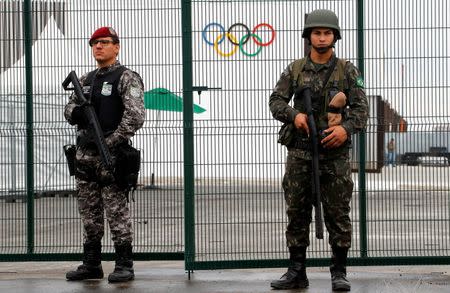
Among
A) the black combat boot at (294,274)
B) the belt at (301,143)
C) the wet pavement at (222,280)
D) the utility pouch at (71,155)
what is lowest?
the wet pavement at (222,280)

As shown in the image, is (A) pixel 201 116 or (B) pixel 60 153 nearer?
(A) pixel 201 116

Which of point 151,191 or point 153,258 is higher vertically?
point 151,191

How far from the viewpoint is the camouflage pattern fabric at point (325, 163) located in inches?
312

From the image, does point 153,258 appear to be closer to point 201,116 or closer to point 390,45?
point 201,116

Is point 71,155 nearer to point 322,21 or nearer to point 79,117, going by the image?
point 79,117

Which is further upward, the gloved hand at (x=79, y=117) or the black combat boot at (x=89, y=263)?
the gloved hand at (x=79, y=117)

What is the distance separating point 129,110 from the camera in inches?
330

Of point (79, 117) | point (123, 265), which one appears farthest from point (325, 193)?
point (79, 117)

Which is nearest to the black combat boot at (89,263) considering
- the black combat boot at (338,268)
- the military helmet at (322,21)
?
the black combat boot at (338,268)

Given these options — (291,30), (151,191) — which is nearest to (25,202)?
(151,191)

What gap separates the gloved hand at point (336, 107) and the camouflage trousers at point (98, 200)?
1828 mm

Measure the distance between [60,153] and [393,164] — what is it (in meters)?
3.04

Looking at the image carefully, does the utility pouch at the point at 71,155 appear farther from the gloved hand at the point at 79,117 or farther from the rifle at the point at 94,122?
the rifle at the point at 94,122

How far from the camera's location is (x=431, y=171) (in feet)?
29.1
